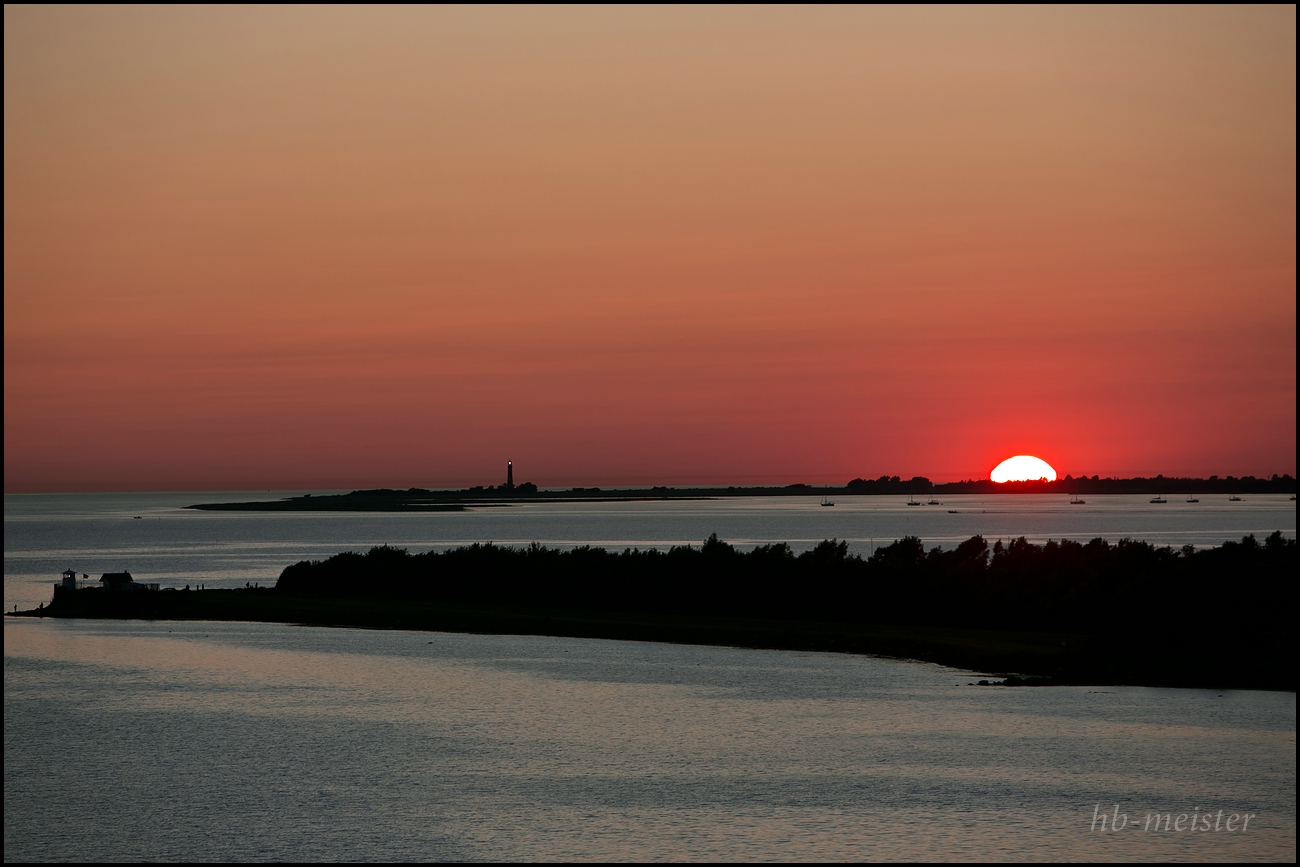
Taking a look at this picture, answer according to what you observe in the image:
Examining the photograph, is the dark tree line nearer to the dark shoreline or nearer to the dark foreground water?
the dark shoreline

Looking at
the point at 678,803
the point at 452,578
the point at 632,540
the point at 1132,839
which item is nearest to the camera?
the point at 1132,839

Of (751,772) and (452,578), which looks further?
(452,578)

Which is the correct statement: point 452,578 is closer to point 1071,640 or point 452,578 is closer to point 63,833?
point 1071,640

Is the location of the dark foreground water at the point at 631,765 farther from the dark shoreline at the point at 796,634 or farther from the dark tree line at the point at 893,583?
the dark tree line at the point at 893,583

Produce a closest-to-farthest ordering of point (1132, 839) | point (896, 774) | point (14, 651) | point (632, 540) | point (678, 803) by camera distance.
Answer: point (1132, 839) < point (678, 803) < point (896, 774) < point (14, 651) < point (632, 540)

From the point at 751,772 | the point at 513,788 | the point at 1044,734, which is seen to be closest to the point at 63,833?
the point at 513,788

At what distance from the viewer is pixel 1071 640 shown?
165 feet

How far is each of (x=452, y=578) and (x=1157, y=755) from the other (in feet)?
180

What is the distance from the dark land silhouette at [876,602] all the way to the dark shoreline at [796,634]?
109 mm

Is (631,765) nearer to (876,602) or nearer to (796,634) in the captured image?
(796,634)

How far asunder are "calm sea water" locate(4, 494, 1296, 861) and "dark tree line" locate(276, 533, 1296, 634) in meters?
7.73

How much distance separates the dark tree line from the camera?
48312mm

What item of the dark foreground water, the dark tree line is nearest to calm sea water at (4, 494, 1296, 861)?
the dark foreground water

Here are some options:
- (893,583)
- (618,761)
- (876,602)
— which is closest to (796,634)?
(876,602)
